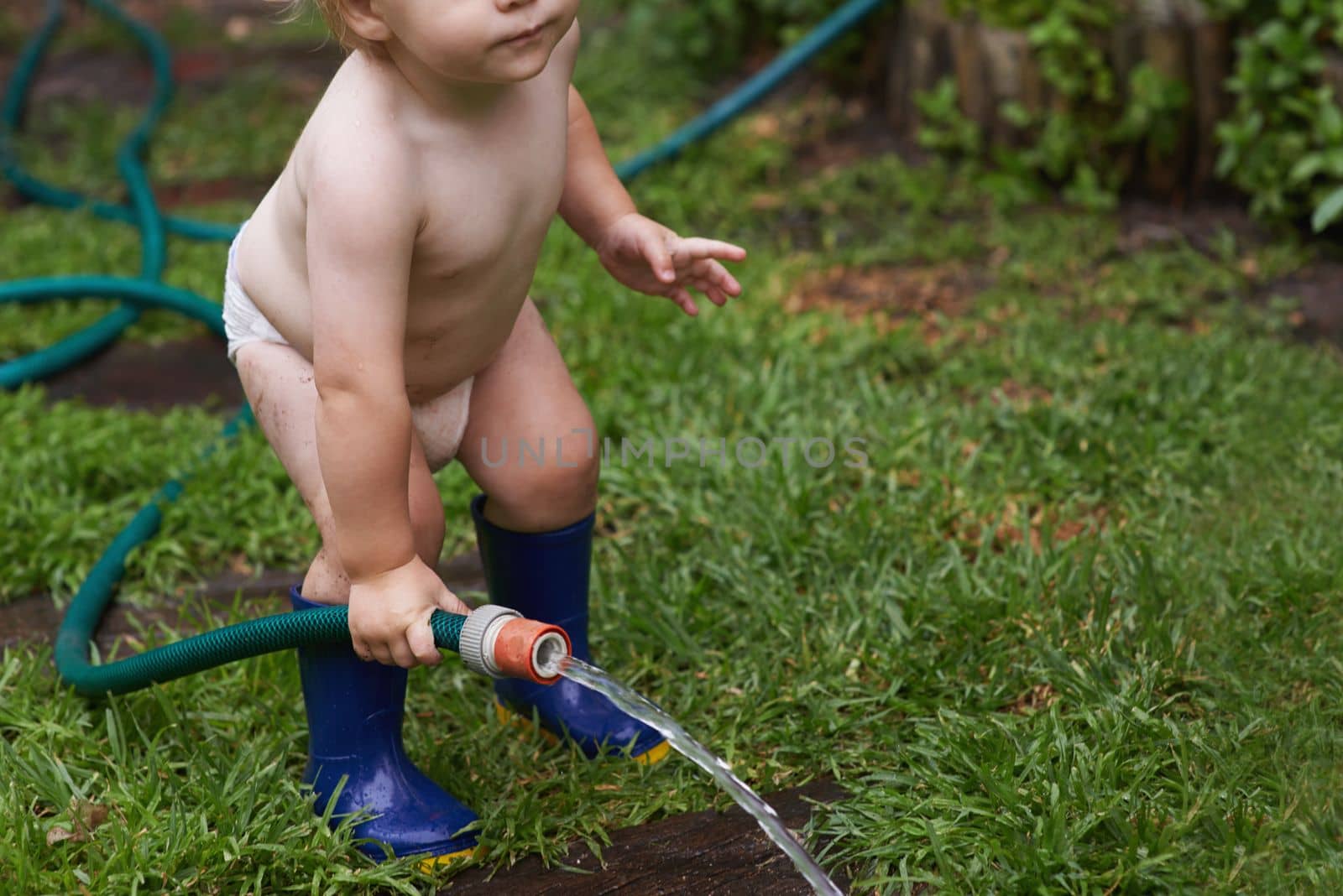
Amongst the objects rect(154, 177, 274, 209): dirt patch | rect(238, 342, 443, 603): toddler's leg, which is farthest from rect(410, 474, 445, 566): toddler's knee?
rect(154, 177, 274, 209): dirt patch

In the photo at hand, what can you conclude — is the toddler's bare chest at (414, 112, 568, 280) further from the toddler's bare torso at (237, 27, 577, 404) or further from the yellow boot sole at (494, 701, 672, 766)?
the yellow boot sole at (494, 701, 672, 766)

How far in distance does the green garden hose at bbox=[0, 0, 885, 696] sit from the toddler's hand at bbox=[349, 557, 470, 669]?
0.02 metres

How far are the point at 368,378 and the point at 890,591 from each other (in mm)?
996

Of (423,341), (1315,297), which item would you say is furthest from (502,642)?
(1315,297)

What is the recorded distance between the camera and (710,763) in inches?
68.0

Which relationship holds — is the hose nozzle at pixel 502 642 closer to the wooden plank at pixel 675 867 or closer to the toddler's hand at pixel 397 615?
the toddler's hand at pixel 397 615

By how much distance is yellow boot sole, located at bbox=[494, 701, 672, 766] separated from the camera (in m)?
2.05

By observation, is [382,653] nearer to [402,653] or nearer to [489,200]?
[402,653]

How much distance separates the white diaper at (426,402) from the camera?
1.87 metres

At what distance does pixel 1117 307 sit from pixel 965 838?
1.91m

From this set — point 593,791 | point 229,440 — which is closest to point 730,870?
point 593,791

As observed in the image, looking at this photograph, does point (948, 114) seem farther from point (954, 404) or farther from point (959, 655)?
point (959, 655)

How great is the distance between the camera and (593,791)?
1.97 meters

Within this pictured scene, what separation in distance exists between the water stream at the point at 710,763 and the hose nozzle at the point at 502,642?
0.30ft
